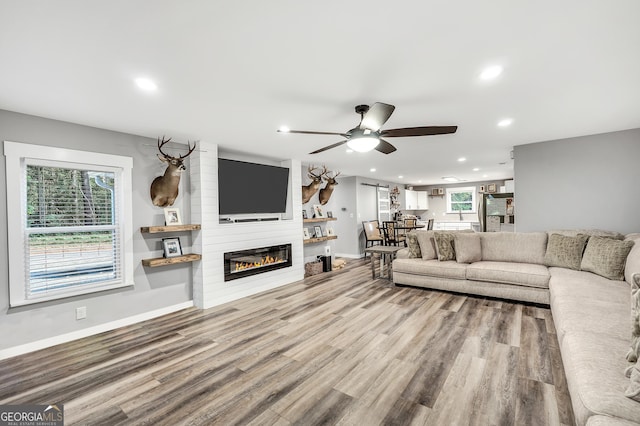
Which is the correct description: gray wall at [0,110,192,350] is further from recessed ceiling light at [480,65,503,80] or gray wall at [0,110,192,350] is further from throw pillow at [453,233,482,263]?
throw pillow at [453,233,482,263]

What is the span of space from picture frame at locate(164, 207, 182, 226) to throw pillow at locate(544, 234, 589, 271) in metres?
5.33

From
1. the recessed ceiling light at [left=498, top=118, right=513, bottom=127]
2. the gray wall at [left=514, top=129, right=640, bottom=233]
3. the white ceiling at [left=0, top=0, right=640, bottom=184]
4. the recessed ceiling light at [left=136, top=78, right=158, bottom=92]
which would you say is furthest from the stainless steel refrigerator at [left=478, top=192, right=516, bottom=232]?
the recessed ceiling light at [left=136, top=78, right=158, bottom=92]

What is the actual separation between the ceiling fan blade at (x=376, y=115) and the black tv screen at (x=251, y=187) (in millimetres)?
2707

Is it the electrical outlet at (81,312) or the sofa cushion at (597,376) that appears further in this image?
the electrical outlet at (81,312)

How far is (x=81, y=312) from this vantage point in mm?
3203

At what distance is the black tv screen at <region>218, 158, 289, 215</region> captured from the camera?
458 cm

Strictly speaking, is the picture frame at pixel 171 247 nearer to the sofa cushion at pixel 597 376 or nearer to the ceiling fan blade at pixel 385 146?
the ceiling fan blade at pixel 385 146

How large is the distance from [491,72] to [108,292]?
4608 mm

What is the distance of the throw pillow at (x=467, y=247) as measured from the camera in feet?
14.7

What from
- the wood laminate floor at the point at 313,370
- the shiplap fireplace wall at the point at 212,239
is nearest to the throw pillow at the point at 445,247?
the wood laminate floor at the point at 313,370

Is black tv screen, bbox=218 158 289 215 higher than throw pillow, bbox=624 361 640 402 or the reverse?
higher

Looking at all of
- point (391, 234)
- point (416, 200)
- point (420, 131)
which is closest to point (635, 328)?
point (420, 131)

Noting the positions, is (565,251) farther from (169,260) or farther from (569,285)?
(169,260)

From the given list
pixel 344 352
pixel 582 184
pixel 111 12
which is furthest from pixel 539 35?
pixel 582 184
